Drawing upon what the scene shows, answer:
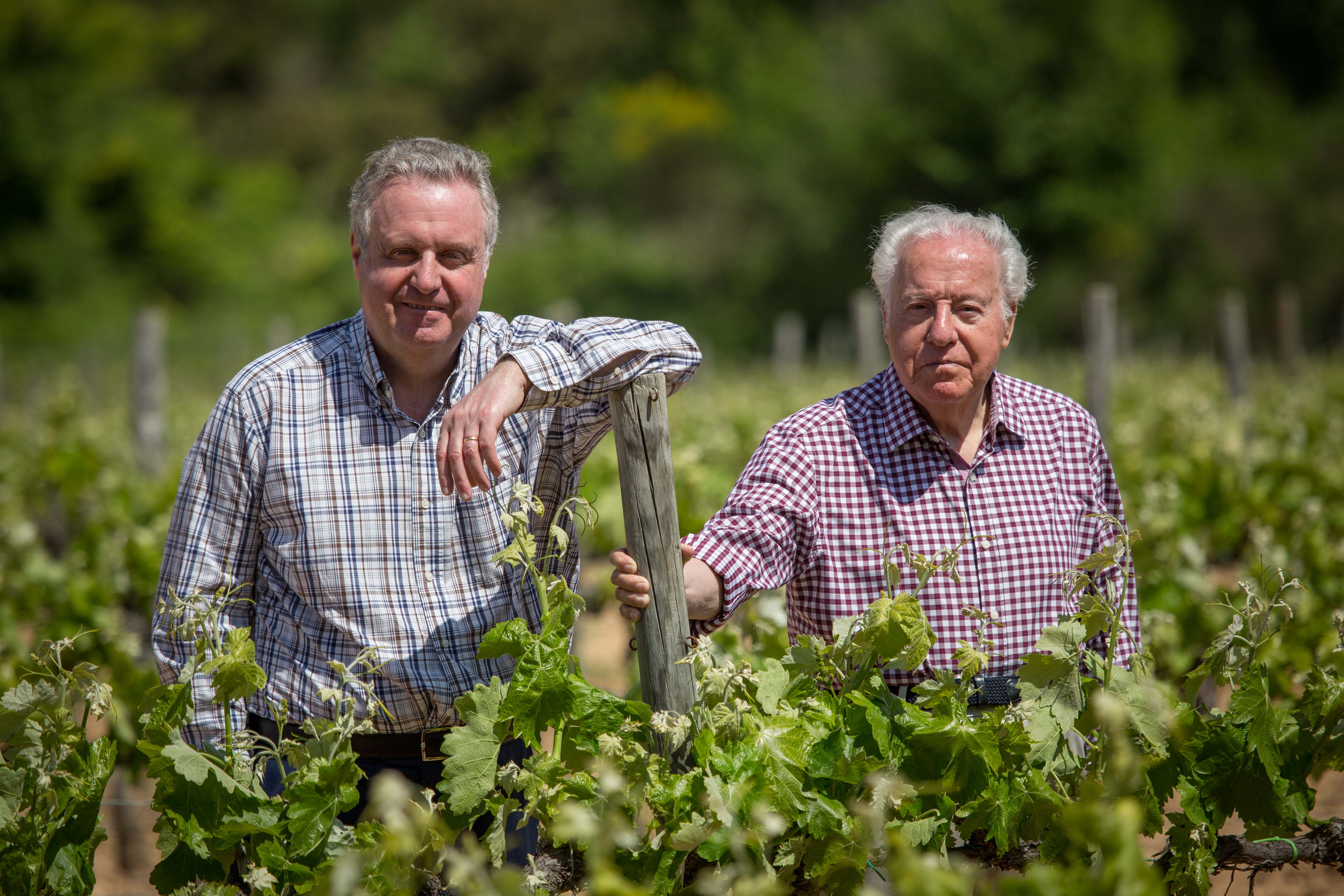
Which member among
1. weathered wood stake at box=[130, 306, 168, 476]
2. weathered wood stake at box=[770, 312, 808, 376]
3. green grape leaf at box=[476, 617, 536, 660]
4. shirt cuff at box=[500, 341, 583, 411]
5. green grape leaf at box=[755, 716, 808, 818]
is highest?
weathered wood stake at box=[770, 312, 808, 376]

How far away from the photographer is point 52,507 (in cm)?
650

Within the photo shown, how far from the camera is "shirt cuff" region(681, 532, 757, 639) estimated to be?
2.04 m

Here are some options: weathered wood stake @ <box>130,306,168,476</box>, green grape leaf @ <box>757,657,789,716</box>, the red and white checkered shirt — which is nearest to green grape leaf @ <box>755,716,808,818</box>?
green grape leaf @ <box>757,657,789,716</box>

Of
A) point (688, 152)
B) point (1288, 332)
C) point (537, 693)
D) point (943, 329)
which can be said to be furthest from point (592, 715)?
point (688, 152)

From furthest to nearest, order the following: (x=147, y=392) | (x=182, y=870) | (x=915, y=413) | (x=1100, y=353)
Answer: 1. (x=147, y=392)
2. (x=1100, y=353)
3. (x=915, y=413)
4. (x=182, y=870)

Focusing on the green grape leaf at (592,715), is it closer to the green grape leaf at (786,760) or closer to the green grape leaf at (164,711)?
the green grape leaf at (786,760)

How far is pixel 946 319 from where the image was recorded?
2.12 meters

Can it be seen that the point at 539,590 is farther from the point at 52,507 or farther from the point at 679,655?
the point at 52,507

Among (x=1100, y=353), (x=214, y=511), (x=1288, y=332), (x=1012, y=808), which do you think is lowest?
(x=1012, y=808)

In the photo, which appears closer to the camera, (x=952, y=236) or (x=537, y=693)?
(x=537, y=693)

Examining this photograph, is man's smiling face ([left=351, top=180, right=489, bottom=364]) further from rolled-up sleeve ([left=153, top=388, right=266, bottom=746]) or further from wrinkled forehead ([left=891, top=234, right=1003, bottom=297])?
wrinkled forehead ([left=891, top=234, right=1003, bottom=297])

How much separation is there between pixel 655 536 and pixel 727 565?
0.54ft

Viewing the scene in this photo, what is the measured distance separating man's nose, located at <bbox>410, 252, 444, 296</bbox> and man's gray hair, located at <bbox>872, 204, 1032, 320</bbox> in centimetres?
87

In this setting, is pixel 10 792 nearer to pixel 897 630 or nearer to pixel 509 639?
pixel 509 639
